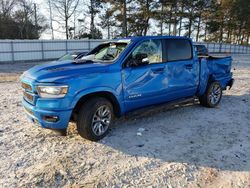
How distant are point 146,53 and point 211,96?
2.71m

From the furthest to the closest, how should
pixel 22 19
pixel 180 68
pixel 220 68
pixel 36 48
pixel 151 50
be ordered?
1. pixel 22 19
2. pixel 36 48
3. pixel 220 68
4. pixel 180 68
5. pixel 151 50

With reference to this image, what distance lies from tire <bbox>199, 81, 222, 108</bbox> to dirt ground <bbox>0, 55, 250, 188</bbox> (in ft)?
2.81

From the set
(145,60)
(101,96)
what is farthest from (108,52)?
(101,96)

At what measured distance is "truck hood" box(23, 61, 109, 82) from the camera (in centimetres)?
433

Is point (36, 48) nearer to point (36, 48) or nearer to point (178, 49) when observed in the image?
point (36, 48)

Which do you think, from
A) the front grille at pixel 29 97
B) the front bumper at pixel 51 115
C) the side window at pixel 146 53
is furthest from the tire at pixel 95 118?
the side window at pixel 146 53

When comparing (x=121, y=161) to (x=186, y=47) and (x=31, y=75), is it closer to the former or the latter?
(x=31, y=75)

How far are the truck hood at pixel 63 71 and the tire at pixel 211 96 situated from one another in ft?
11.3

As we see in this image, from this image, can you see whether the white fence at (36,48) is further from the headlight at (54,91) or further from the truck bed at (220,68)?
the headlight at (54,91)

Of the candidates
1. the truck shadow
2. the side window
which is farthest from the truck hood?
the truck shadow

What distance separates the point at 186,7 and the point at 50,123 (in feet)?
139

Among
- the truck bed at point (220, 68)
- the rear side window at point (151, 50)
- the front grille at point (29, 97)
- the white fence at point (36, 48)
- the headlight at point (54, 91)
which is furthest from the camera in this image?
the white fence at point (36, 48)

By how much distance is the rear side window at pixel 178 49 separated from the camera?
19.5 ft

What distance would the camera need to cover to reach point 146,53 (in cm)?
550
